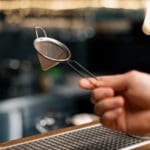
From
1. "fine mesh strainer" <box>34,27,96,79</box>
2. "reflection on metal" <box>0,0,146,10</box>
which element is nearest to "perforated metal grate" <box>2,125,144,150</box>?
"fine mesh strainer" <box>34,27,96,79</box>

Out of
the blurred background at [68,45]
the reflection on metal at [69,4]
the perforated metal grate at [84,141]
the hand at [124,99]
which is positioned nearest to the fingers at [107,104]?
the hand at [124,99]

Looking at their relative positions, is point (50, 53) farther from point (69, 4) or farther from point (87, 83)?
point (69, 4)

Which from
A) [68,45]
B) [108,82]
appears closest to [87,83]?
[108,82]

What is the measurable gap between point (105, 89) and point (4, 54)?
14.0 ft

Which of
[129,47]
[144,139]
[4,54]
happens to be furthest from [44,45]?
[129,47]

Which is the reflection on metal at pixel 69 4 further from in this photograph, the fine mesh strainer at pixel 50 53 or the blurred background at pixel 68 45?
the fine mesh strainer at pixel 50 53

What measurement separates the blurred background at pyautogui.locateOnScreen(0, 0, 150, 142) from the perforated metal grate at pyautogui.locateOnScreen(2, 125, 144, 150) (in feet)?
5.21

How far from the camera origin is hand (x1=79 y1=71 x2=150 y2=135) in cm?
84

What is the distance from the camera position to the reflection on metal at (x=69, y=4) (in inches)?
92.4

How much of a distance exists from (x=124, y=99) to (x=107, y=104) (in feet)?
0.29

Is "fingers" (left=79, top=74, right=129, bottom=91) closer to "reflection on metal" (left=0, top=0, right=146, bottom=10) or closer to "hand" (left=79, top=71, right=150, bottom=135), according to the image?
"hand" (left=79, top=71, right=150, bottom=135)

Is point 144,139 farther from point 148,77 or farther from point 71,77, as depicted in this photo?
point 71,77

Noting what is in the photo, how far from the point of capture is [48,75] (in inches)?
179

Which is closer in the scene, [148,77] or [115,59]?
[148,77]
